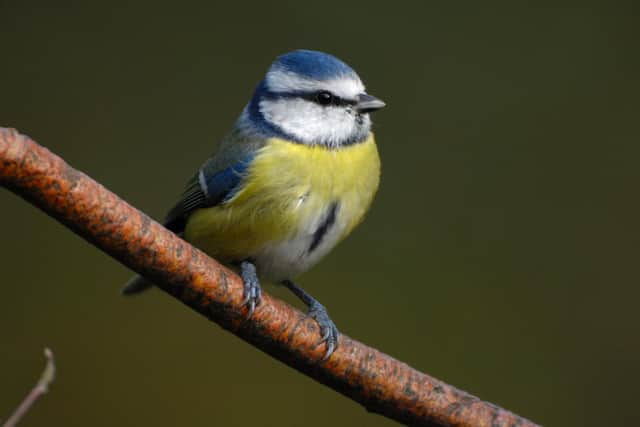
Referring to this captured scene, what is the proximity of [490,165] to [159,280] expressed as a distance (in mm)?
1297

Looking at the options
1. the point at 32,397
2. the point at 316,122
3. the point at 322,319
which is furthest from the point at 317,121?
the point at 32,397

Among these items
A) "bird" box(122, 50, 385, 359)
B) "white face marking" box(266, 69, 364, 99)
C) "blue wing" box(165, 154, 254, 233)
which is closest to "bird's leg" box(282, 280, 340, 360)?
"bird" box(122, 50, 385, 359)

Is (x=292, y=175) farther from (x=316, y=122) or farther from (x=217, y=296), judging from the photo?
(x=217, y=296)

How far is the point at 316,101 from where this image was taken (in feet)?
3.97

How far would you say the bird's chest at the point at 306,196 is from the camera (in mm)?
1154

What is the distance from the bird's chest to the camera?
1154 millimetres

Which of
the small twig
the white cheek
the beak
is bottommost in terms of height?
A: the small twig

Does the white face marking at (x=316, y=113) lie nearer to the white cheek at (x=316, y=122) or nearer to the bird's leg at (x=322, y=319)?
the white cheek at (x=316, y=122)

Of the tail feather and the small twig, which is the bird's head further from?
the small twig

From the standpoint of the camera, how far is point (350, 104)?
121 cm

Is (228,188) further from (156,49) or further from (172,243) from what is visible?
(156,49)

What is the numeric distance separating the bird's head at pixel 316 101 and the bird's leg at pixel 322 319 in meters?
0.23

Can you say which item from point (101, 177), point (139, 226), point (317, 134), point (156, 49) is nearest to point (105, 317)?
point (101, 177)

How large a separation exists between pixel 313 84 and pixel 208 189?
0.22m
